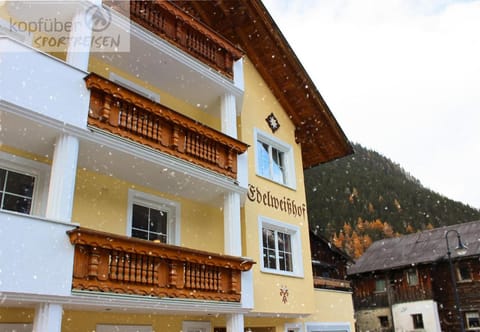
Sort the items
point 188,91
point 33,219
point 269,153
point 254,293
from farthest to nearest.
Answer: point 269,153 < point 188,91 < point 254,293 < point 33,219

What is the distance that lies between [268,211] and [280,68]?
534cm

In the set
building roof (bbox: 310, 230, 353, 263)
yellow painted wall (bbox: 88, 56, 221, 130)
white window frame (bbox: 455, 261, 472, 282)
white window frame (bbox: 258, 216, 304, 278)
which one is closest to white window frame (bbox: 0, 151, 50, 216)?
yellow painted wall (bbox: 88, 56, 221, 130)

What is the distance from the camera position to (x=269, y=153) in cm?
1482

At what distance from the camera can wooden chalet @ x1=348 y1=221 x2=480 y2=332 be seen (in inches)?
1150

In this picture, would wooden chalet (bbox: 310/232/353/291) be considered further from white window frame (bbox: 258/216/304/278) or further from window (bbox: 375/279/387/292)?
window (bbox: 375/279/387/292)

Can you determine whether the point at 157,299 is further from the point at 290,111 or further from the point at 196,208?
the point at 290,111

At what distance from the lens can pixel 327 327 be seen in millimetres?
14758

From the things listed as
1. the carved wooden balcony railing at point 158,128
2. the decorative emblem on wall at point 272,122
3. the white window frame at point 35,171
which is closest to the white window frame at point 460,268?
the decorative emblem on wall at point 272,122

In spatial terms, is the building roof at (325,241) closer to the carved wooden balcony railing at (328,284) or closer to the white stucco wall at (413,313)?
the carved wooden balcony railing at (328,284)

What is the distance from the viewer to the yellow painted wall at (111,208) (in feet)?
31.7

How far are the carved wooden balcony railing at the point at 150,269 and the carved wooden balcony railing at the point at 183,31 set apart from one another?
5401 mm

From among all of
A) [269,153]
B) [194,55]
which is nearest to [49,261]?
[194,55]

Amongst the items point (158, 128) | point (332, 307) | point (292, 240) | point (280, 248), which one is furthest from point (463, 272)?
point (158, 128)

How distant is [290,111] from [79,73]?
30.5 feet
